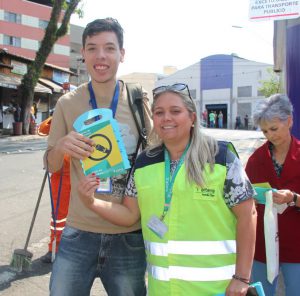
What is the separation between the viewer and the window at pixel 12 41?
161 ft

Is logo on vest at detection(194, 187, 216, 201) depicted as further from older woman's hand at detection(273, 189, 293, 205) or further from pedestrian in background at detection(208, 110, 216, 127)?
pedestrian in background at detection(208, 110, 216, 127)

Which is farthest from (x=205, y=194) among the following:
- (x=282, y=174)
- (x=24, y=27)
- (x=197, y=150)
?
(x=24, y=27)

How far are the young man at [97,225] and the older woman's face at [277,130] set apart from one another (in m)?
1.01

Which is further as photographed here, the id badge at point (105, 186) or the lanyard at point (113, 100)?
the lanyard at point (113, 100)

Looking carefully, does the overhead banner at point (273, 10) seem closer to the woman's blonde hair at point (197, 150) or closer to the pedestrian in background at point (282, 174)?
the pedestrian in background at point (282, 174)

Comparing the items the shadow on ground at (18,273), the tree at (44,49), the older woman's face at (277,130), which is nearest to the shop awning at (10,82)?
the tree at (44,49)

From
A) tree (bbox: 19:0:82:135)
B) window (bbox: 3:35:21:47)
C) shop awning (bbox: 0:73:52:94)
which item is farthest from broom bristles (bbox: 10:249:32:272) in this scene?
window (bbox: 3:35:21:47)

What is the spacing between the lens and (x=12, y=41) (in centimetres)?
4953

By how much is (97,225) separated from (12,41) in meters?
51.5

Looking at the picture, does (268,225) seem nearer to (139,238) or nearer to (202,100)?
(139,238)

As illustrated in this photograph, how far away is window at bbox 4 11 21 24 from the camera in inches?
1899

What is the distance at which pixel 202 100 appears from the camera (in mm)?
55125

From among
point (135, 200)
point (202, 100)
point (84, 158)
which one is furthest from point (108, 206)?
point (202, 100)

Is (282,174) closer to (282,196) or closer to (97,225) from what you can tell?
(282,196)
